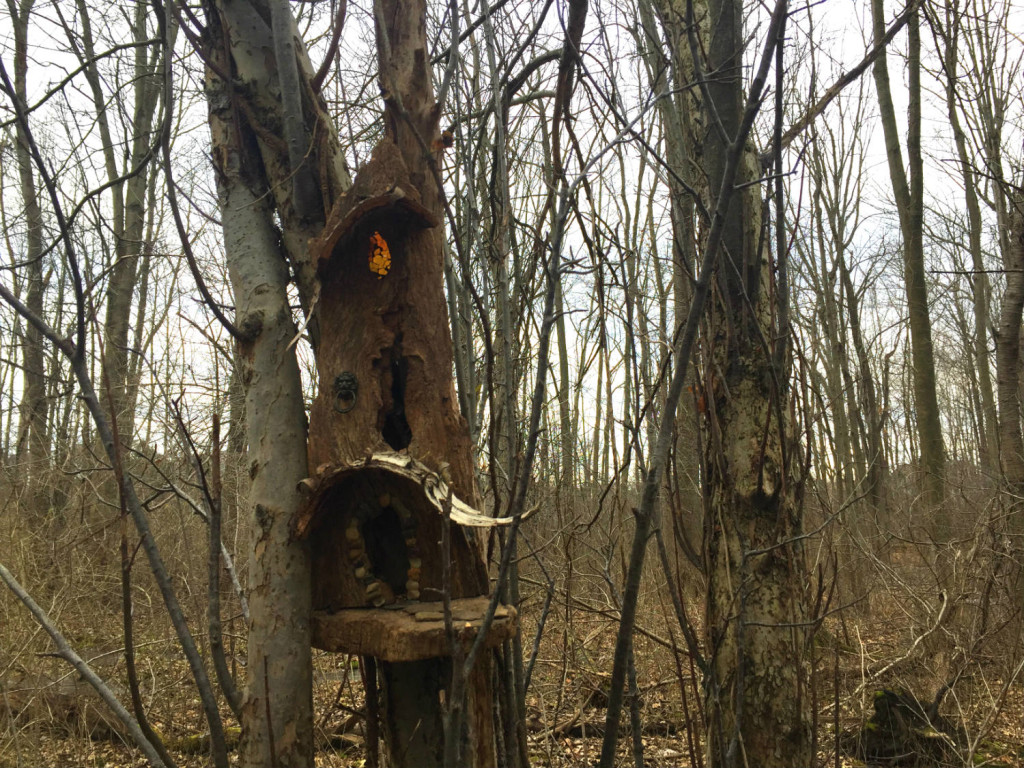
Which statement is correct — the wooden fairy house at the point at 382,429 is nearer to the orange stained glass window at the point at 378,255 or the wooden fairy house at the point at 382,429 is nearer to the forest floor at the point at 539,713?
the orange stained glass window at the point at 378,255

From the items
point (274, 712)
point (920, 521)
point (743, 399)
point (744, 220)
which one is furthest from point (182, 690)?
point (920, 521)

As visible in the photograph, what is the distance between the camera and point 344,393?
7.84 feet

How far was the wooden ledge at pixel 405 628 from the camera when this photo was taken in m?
1.87

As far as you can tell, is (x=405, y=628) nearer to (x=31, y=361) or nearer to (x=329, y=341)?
(x=329, y=341)

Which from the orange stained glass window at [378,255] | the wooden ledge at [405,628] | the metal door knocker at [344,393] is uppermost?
the orange stained glass window at [378,255]

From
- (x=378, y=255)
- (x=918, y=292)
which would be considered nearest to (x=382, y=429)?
(x=378, y=255)

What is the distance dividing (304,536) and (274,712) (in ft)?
1.75

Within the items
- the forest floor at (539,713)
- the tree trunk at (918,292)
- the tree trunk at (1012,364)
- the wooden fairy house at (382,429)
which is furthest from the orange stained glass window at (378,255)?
the tree trunk at (918,292)

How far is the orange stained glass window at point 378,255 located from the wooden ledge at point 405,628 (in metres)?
1.11

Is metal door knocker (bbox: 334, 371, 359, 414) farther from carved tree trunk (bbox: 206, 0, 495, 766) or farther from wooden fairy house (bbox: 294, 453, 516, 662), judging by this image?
wooden fairy house (bbox: 294, 453, 516, 662)

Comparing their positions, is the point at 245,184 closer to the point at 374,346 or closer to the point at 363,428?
the point at 374,346

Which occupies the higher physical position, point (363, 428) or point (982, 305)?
point (982, 305)

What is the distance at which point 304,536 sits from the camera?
2.25 metres

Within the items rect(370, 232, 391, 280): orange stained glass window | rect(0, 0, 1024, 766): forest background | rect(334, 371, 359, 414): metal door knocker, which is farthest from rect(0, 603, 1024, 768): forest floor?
rect(370, 232, 391, 280): orange stained glass window
